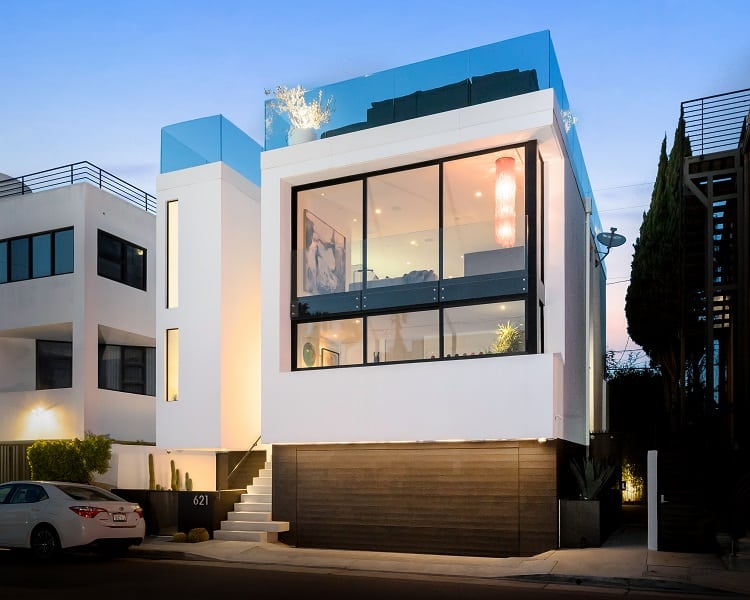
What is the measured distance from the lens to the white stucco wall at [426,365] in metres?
14.1

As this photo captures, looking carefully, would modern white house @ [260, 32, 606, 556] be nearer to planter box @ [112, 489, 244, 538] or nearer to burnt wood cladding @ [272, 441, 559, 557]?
burnt wood cladding @ [272, 441, 559, 557]

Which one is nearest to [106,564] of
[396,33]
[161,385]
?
[161,385]

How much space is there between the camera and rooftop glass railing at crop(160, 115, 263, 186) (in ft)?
59.5

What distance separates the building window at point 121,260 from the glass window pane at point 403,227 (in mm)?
11187

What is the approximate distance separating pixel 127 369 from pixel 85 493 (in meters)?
12.1

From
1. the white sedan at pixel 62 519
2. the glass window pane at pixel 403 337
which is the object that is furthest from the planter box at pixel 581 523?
the white sedan at pixel 62 519

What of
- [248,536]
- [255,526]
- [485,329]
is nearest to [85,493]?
[248,536]

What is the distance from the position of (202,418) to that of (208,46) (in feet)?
26.3

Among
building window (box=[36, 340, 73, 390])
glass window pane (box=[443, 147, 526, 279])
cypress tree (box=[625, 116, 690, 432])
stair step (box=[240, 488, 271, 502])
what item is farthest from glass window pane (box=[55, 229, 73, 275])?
cypress tree (box=[625, 116, 690, 432])

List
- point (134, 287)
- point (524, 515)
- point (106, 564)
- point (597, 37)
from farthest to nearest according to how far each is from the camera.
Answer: point (134, 287)
point (597, 37)
point (524, 515)
point (106, 564)

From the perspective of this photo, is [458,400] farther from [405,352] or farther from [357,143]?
[357,143]

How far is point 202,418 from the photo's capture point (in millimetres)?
17656

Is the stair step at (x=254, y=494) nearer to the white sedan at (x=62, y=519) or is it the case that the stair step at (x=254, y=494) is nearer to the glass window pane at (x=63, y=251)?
the white sedan at (x=62, y=519)

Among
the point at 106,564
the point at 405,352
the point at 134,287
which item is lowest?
the point at 106,564
